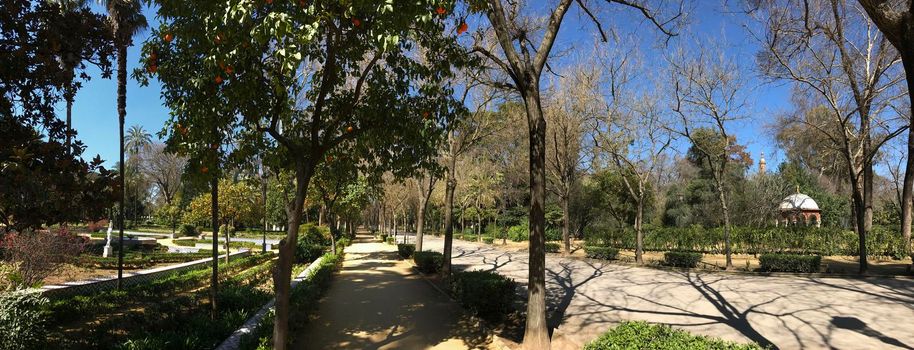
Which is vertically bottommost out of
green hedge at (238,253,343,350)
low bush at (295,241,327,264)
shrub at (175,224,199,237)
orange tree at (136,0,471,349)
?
shrub at (175,224,199,237)

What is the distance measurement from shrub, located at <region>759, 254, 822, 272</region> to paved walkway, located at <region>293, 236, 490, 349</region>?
41.5 ft

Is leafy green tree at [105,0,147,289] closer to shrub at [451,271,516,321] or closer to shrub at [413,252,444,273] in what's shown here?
shrub at [413,252,444,273]

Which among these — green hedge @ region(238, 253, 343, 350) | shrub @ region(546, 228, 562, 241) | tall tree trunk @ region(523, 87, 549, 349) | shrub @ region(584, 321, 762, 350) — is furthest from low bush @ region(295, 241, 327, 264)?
shrub @ region(546, 228, 562, 241)

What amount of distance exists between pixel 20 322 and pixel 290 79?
3.89 m

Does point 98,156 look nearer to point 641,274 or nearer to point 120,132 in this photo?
point 120,132

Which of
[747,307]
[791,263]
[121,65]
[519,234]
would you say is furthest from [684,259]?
[519,234]

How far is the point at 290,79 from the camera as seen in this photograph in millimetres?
5734

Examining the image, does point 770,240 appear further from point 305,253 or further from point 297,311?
point 297,311

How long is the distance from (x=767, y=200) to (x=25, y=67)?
40.4 meters

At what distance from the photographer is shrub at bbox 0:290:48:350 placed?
199 inches

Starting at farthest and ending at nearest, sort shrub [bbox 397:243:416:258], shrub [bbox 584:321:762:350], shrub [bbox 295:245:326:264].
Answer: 1. shrub [bbox 397:243:416:258]
2. shrub [bbox 295:245:326:264]
3. shrub [bbox 584:321:762:350]

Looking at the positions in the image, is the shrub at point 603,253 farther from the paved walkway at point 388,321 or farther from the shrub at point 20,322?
the shrub at point 20,322

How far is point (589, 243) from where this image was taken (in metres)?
30.1

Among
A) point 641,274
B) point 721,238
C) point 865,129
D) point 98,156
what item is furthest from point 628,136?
point 98,156
